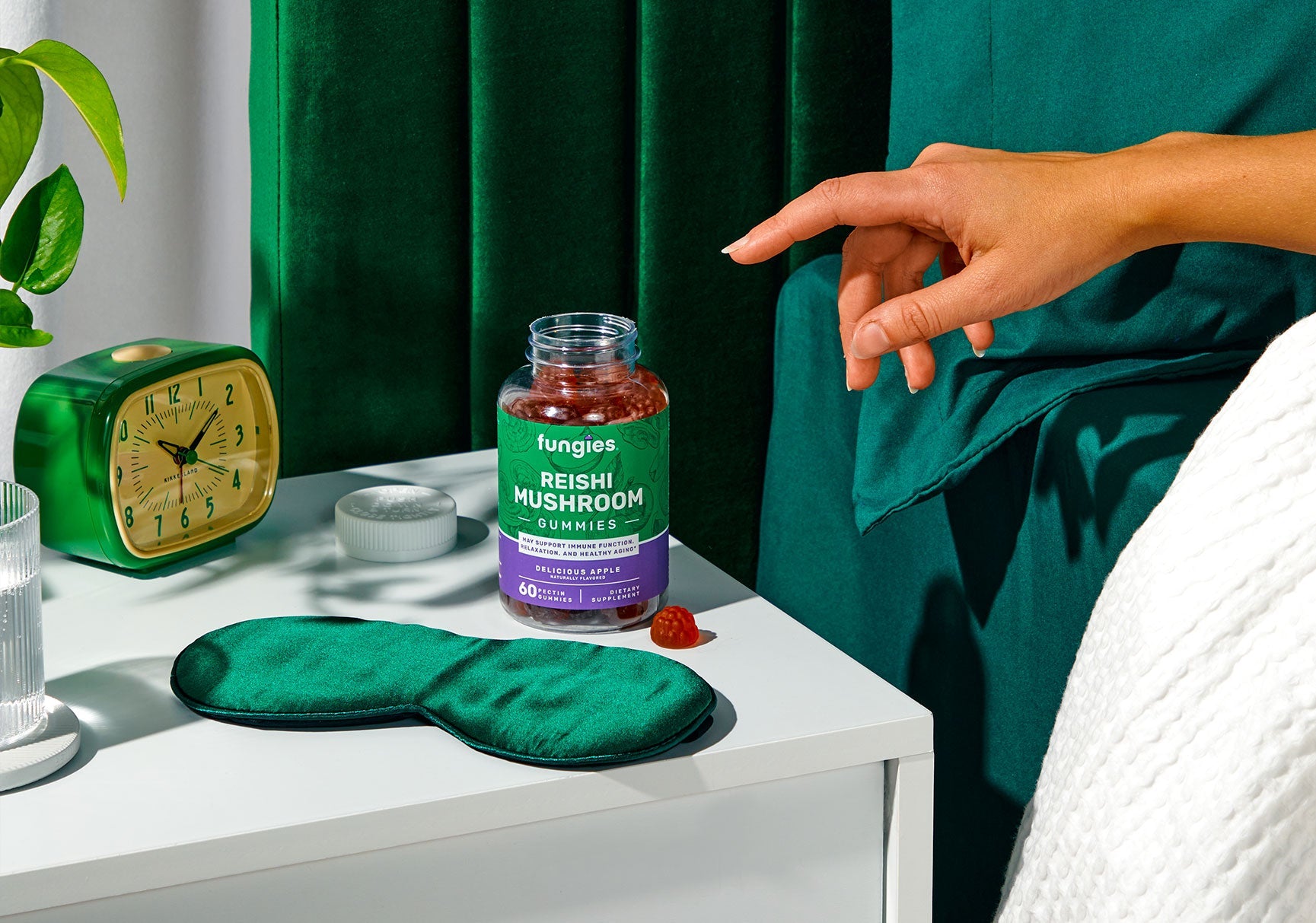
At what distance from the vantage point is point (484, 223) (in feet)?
3.68

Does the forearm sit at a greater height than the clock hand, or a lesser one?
greater

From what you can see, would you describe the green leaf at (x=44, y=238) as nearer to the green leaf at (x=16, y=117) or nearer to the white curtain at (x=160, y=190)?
the green leaf at (x=16, y=117)

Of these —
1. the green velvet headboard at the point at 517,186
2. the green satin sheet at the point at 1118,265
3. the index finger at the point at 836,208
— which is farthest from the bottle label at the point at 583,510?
the green velvet headboard at the point at 517,186

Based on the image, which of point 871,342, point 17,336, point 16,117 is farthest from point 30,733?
point 871,342

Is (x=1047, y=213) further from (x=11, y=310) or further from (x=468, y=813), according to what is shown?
(x=11, y=310)

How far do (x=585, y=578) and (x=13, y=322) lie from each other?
0.32 metres

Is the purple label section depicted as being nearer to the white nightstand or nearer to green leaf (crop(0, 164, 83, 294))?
the white nightstand

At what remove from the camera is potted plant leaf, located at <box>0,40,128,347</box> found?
643mm

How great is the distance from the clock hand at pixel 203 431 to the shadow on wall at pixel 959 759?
0.53m

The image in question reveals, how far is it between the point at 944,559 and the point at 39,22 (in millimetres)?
764

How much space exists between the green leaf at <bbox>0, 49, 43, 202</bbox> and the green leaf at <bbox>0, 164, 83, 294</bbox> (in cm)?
4

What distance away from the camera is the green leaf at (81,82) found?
2.09 feet

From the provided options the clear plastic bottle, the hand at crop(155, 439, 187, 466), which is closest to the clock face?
the hand at crop(155, 439, 187, 466)

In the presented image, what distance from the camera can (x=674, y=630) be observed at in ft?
2.43
